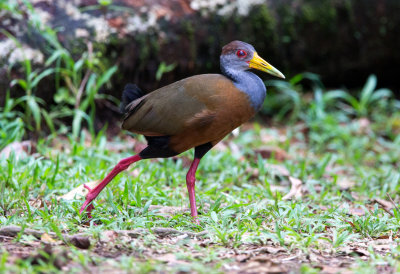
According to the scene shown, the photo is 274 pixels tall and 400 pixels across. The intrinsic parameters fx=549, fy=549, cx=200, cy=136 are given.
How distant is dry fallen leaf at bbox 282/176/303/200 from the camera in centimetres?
464

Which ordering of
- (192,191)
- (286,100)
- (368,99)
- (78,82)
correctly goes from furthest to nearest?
(286,100) < (368,99) < (78,82) < (192,191)

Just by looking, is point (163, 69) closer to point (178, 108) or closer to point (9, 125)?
point (9, 125)

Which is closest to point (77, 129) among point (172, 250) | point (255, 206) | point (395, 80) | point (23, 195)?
point (23, 195)

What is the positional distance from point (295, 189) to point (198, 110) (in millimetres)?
1555

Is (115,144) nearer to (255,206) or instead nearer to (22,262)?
(255,206)

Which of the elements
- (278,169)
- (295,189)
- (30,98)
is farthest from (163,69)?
(295,189)

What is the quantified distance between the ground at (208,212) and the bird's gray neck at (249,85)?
0.79 metres

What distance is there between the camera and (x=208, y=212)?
3982mm

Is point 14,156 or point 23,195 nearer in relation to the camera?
point 23,195

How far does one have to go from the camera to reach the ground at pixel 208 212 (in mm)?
2893

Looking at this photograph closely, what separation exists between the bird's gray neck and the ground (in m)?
0.79

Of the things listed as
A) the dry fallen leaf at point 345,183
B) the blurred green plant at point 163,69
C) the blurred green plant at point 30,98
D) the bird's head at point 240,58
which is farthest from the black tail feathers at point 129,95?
the dry fallen leaf at point 345,183

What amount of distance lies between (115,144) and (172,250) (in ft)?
9.50

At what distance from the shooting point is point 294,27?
6996 millimetres
